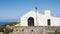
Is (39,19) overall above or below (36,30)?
above

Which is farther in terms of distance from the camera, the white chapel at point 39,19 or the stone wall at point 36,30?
the white chapel at point 39,19

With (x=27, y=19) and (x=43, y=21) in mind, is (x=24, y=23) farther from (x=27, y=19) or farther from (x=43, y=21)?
(x=43, y=21)

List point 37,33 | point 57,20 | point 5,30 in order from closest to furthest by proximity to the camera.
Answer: point 37,33 → point 5,30 → point 57,20

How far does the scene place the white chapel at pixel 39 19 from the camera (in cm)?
2773

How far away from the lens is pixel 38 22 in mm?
28359

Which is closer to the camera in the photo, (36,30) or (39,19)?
(36,30)

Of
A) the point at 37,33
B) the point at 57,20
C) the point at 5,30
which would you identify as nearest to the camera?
the point at 37,33

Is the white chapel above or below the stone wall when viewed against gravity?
above

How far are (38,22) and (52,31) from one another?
646cm

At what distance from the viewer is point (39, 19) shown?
28281 mm

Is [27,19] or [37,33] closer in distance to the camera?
[37,33]

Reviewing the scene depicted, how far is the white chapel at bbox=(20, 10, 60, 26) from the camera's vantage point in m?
27.7

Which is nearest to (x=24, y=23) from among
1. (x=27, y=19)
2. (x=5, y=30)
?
(x=27, y=19)

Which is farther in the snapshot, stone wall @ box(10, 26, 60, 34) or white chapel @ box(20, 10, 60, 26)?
white chapel @ box(20, 10, 60, 26)
